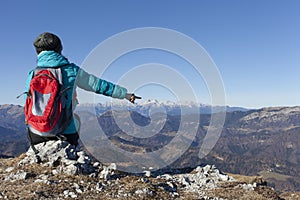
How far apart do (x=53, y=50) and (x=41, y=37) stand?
70 centimetres

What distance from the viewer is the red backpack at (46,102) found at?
10.6 meters

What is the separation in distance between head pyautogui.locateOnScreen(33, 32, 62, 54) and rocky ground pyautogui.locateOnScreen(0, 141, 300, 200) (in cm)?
391

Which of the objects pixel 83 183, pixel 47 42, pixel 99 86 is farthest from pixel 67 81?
pixel 83 183

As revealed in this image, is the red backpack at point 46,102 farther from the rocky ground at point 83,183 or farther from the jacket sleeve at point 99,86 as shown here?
the rocky ground at point 83,183

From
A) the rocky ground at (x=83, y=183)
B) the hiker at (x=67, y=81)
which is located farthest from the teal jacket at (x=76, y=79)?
the rocky ground at (x=83, y=183)

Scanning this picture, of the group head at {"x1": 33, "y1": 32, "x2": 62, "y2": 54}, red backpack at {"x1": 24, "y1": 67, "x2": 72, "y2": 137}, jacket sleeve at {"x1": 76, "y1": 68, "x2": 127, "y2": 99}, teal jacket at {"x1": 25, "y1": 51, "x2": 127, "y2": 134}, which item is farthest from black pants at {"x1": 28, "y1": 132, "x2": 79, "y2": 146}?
head at {"x1": 33, "y1": 32, "x2": 62, "y2": 54}

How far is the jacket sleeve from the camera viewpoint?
1109cm

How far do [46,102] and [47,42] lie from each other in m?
2.68

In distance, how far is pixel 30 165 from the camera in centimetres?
1155

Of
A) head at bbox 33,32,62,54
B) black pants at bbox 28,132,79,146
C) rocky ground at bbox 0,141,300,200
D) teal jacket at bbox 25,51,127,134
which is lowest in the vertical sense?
rocky ground at bbox 0,141,300,200

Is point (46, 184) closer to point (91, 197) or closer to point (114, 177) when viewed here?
point (91, 197)

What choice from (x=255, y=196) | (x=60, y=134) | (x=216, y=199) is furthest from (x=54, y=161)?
(x=255, y=196)

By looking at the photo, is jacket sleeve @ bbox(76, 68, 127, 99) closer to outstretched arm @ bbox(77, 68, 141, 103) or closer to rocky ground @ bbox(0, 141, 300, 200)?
outstretched arm @ bbox(77, 68, 141, 103)

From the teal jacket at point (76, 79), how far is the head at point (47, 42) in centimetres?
32
